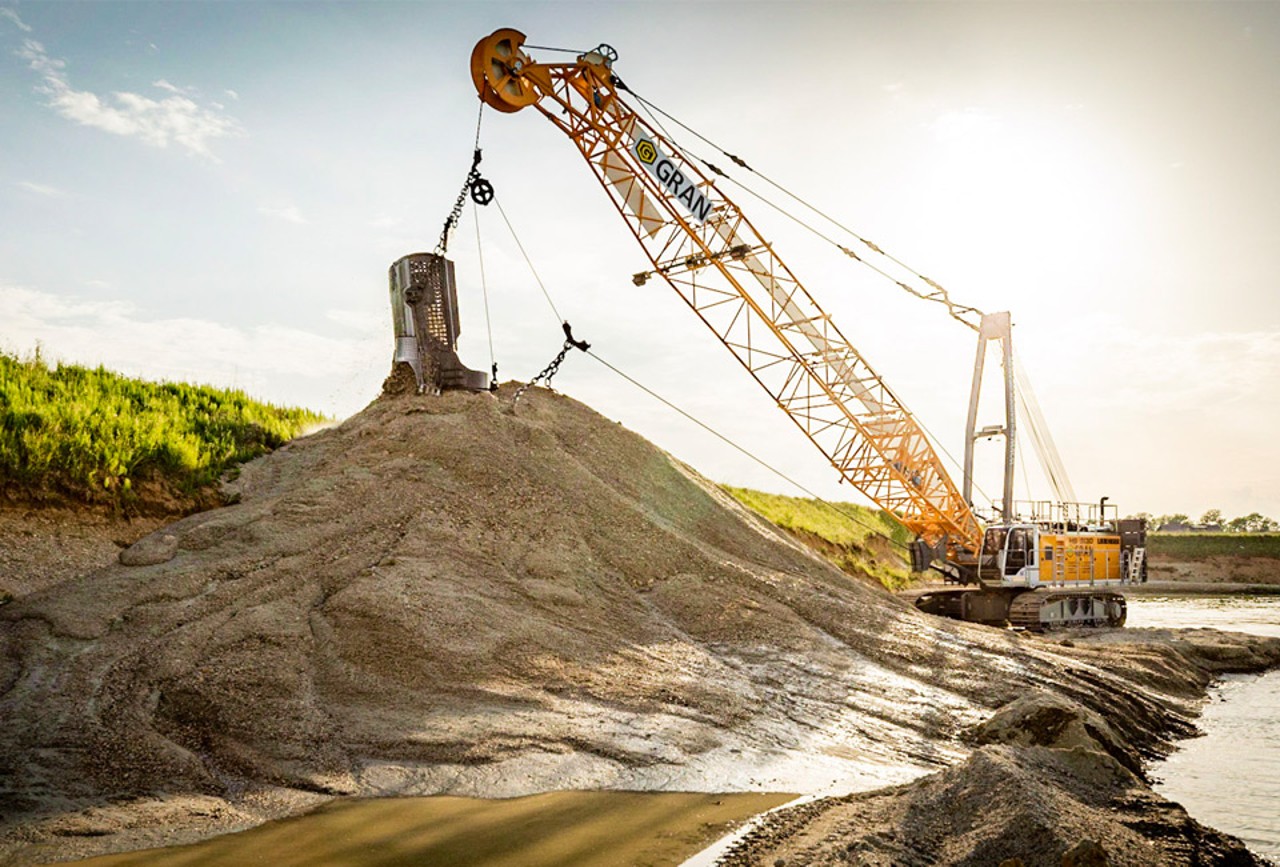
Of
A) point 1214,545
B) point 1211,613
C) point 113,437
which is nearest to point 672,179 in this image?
point 113,437

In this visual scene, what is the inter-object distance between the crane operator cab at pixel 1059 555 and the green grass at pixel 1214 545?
27.4 m

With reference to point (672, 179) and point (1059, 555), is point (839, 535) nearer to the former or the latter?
point (1059, 555)

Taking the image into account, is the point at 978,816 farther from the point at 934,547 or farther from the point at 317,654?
the point at 934,547

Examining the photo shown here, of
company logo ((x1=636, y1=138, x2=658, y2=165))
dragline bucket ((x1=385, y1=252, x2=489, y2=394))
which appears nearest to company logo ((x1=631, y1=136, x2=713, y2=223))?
company logo ((x1=636, y1=138, x2=658, y2=165))

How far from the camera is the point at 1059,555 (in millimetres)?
20719

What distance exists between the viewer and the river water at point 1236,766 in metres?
7.32

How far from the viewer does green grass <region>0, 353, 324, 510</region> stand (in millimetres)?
12234

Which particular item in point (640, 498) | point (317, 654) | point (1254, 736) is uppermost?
point (640, 498)

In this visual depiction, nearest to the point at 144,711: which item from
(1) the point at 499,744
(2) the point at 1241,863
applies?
(1) the point at 499,744

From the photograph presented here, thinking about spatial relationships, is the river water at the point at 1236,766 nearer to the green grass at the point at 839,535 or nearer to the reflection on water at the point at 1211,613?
the reflection on water at the point at 1211,613

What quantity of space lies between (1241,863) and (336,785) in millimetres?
6242

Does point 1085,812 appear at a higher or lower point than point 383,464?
lower

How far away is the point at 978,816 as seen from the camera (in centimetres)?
595

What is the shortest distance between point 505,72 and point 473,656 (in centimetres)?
1162
